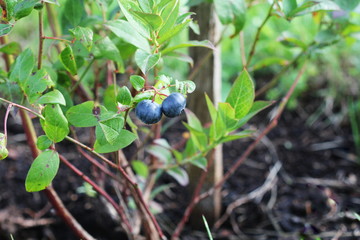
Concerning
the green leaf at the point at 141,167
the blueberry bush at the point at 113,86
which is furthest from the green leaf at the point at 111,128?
the green leaf at the point at 141,167

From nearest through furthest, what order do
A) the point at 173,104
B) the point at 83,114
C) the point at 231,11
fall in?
the point at 173,104
the point at 83,114
the point at 231,11

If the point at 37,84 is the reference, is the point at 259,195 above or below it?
below

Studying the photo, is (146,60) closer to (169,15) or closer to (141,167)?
(169,15)

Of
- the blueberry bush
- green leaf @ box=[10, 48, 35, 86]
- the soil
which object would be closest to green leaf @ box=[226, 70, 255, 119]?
the blueberry bush

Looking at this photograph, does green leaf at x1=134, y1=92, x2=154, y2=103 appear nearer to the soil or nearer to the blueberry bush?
the blueberry bush

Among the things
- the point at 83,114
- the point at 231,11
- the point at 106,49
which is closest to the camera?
the point at 83,114

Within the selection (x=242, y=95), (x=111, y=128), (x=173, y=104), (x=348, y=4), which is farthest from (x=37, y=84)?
(x=348, y=4)
